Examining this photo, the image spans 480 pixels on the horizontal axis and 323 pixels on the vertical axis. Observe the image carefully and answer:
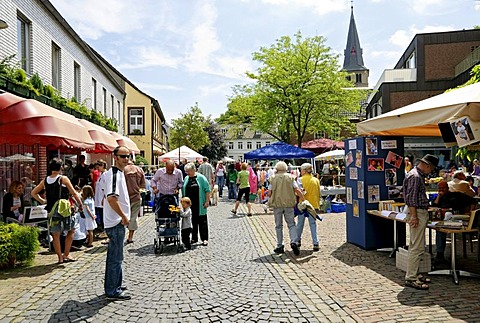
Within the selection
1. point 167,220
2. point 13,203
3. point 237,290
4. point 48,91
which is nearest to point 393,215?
point 237,290

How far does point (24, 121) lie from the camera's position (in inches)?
333

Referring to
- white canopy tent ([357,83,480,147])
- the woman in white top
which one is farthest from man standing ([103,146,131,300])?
white canopy tent ([357,83,480,147])

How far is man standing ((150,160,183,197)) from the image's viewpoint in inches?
388

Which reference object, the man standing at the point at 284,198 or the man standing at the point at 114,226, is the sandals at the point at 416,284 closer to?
the man standing at the point at 284,198

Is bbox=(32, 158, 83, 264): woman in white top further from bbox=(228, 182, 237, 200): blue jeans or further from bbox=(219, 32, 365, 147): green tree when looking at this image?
bbox=(219, 32, 365, 147): green tree

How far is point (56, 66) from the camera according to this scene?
16906 millimetres

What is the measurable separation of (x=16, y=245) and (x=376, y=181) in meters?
6.50

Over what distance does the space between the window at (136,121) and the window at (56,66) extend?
23.5 m

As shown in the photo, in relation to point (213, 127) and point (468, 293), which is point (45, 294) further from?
point (213, 127)

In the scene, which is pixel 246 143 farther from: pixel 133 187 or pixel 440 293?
pixel 440 293

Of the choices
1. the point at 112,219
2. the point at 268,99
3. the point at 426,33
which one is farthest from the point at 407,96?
the point at 112,219

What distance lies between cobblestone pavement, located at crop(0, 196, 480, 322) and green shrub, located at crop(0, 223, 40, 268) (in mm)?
232

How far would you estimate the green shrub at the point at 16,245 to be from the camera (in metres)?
7.28

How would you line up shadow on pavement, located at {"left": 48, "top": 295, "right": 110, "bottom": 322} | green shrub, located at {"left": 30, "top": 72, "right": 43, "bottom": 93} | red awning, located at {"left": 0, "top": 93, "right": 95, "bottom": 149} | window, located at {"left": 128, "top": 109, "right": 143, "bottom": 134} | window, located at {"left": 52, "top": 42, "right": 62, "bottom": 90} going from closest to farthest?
shadow on pavement, located at {"left": 48, "top": 295, "right": 110, "bottom": 322} < red awning, located at {"left": 0, "top": 93, "right": 95, "bottom": 149} < green shrub, located at {"left": 30, "top": 72, "right": 43, "bottom": 93} < window, located at {"left": 52, "top": 42, "right": 62, "bottom": 90} < window, located at {"left": 128, "top": 109, "right": 143, "bottom": 134}
